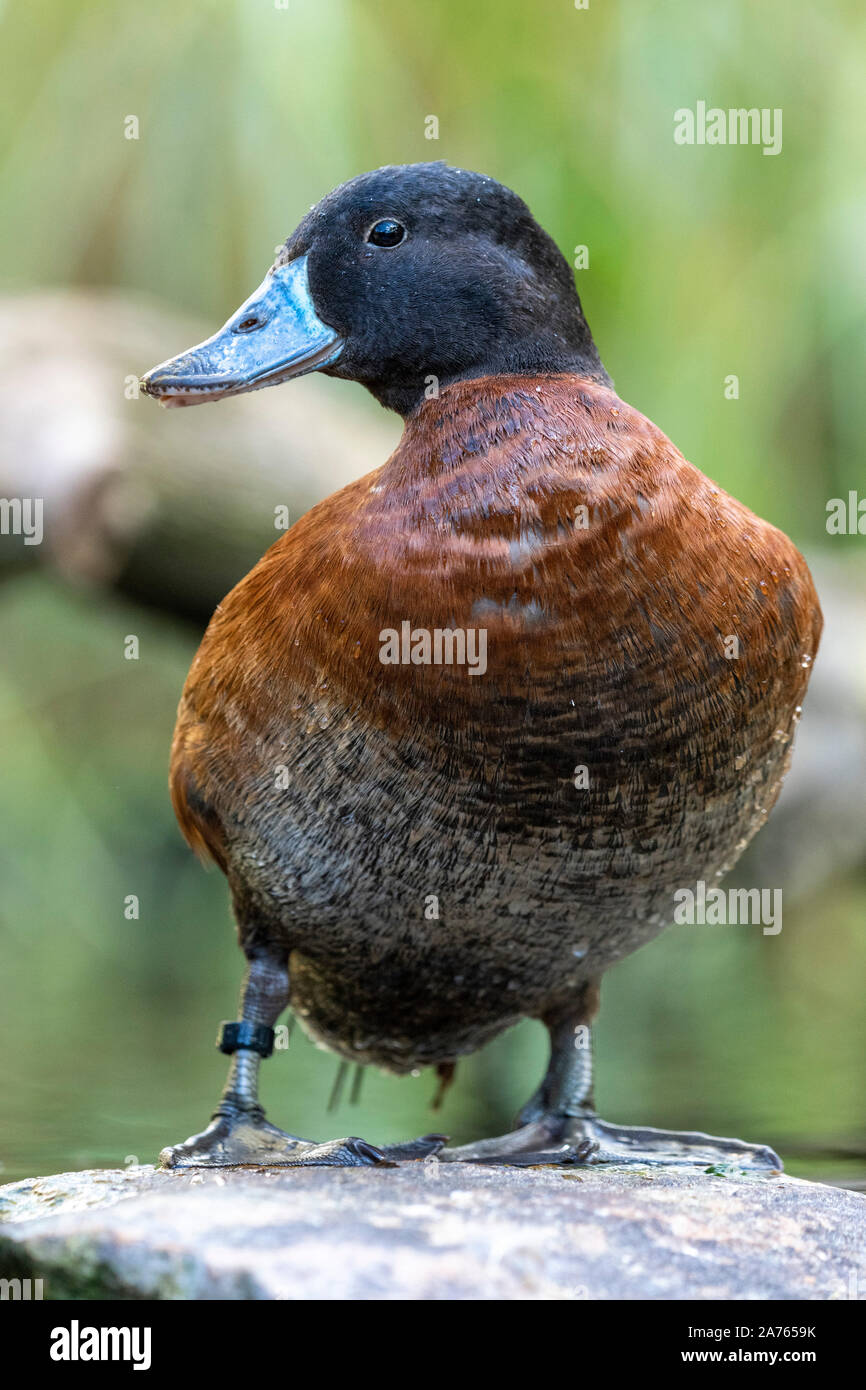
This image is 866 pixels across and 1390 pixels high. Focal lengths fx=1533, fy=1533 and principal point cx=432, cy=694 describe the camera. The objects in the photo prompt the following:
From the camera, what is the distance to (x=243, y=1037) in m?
2.18

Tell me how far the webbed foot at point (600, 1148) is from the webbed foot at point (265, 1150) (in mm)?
72

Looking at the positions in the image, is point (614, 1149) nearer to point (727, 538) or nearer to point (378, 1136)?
point (378, 1136)

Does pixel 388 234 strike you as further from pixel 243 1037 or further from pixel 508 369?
pixel 243 1037

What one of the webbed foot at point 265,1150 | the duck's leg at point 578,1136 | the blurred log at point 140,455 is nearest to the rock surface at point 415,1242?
the webbed foot at point 265,1150

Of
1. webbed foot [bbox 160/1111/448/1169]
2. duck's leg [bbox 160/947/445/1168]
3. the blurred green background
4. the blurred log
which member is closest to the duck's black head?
→ duck's leg [bbox 160/947/445/1168]

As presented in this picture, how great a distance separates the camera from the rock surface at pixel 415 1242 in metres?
1.41

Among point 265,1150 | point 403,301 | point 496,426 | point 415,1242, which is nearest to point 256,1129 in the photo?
point 265,1150

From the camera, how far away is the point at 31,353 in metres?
4.45

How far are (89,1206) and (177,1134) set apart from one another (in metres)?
0.98

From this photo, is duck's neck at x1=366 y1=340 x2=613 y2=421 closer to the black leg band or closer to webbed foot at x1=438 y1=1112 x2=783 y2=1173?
the black leg band

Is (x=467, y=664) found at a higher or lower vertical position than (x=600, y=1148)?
higher

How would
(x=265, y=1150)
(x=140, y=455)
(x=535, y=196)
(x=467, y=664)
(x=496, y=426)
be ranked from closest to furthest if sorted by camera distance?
(x=467, y=664) < (x=496, y=426) < (x=265, y=1150) < (x=535, y=196) < (x=140, y=455)

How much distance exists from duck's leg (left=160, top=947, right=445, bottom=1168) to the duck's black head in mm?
831

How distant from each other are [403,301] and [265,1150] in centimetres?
114
